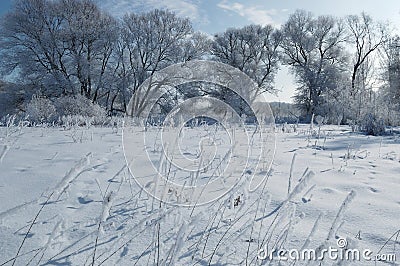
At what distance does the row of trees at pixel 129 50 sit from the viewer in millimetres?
17859

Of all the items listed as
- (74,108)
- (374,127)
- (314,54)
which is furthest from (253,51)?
(374,127)

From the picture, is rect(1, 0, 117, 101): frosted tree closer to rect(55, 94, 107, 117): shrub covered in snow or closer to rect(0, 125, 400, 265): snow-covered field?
rect(55, 94, 107, 117): shrub covered in snow

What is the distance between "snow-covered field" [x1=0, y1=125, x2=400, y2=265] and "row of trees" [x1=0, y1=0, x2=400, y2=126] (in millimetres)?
13131

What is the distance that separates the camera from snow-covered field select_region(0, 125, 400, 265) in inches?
46.9

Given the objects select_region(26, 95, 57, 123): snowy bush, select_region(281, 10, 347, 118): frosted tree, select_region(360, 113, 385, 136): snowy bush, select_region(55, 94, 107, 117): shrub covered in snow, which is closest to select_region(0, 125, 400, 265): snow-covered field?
select_region(360, 113, 385, 136): snowy bush

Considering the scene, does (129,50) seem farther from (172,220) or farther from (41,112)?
(172,220)

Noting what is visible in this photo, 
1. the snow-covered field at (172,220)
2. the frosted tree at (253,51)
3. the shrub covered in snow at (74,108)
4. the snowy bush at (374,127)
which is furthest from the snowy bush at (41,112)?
the frosted tree at (253,51)

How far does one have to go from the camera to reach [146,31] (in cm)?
1969

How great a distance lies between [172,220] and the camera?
171 centimetres

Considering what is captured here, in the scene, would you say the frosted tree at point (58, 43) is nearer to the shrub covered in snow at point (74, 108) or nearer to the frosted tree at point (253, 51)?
the shrub covered in snow at point (74, 108)

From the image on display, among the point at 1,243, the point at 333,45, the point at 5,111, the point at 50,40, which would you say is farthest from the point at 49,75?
the point at 333,45

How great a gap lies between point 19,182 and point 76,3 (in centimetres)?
1968

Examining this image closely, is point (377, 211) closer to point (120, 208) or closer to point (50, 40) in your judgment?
point (120, 208)

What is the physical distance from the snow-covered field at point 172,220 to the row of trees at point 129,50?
43.1 ft
